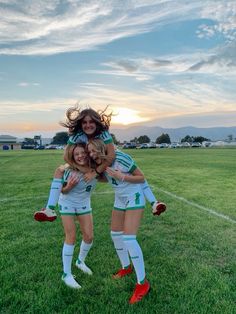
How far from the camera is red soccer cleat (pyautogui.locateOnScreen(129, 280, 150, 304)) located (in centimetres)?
448

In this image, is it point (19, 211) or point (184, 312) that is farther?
point (19, 211)

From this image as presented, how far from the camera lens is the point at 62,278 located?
16.9ft

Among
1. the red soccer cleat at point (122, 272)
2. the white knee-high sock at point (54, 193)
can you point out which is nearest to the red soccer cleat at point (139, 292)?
the red soccer cleat at point (122, 272)

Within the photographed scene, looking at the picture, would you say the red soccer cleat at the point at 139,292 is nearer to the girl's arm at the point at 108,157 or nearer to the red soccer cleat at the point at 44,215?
the red soccer cleat at the point at 44,215

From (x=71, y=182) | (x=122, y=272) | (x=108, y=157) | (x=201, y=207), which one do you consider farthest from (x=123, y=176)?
(x=201, y=207)

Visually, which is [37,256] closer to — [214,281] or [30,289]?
[30,289]

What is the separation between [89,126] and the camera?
4527 mm

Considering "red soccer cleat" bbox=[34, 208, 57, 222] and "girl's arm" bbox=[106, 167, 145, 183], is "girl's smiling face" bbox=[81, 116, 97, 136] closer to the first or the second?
"girl's arm" bbox=[106, 167, 145, 183]

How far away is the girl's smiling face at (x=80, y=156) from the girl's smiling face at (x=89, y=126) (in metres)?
0.21

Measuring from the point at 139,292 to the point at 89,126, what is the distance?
2039mm

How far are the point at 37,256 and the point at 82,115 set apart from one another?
2865 mm

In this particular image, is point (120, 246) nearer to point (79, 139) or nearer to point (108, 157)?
point (108, 157)

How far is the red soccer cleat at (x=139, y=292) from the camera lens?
4479 mm

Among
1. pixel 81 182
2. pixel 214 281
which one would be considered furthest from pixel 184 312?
pixel 81 182
